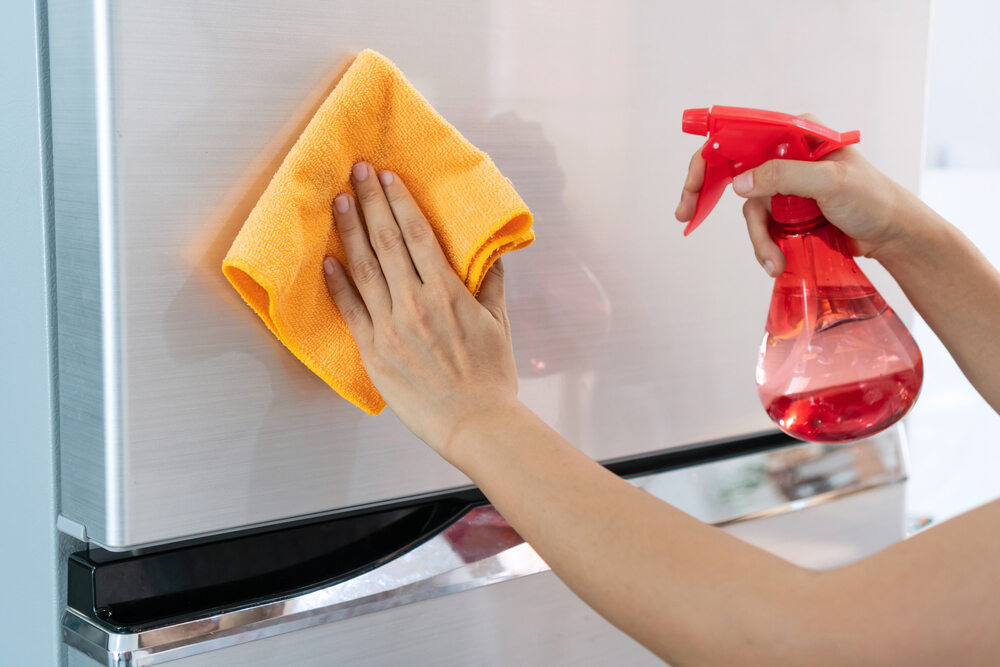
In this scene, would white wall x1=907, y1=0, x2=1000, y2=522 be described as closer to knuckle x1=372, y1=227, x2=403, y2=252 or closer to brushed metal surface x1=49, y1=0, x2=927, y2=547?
brushed metal surface x1=49, y1=0, x2=927, y2=547

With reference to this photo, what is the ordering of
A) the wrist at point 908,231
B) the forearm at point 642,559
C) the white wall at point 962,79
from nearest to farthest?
the forearm at point 642,559 < the wrist at point 908,231 < the white wall at point 962,79

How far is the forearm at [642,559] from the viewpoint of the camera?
1.22ft

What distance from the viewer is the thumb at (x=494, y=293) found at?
0.47m

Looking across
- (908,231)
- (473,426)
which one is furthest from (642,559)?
(908,231)

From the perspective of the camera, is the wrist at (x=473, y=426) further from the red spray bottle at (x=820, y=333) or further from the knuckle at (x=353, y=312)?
the red spray bottle at (x=820, y=333)

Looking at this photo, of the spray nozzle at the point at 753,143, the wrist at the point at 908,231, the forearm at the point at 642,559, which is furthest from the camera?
the wrist at the point at 908,231

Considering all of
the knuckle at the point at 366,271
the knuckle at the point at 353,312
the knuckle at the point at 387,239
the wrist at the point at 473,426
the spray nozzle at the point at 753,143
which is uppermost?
the spray nozzle at the point at 753,143

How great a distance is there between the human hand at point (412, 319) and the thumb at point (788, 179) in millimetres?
174

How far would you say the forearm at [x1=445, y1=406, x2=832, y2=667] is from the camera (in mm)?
372

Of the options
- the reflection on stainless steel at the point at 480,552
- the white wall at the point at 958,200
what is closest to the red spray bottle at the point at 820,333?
the reflection on stainless steel at the point at 480,552

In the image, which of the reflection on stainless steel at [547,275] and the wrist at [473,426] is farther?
the reflection on stainless steel at [547,275]

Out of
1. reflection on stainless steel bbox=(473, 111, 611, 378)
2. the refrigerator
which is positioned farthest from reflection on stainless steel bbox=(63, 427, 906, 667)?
reflection on stainless steel bbox=(473, 111, 611, 378)

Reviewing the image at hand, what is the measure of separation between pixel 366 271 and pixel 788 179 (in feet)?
0.81

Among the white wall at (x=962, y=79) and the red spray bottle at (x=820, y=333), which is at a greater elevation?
the white wall at (x=962, y=79)
